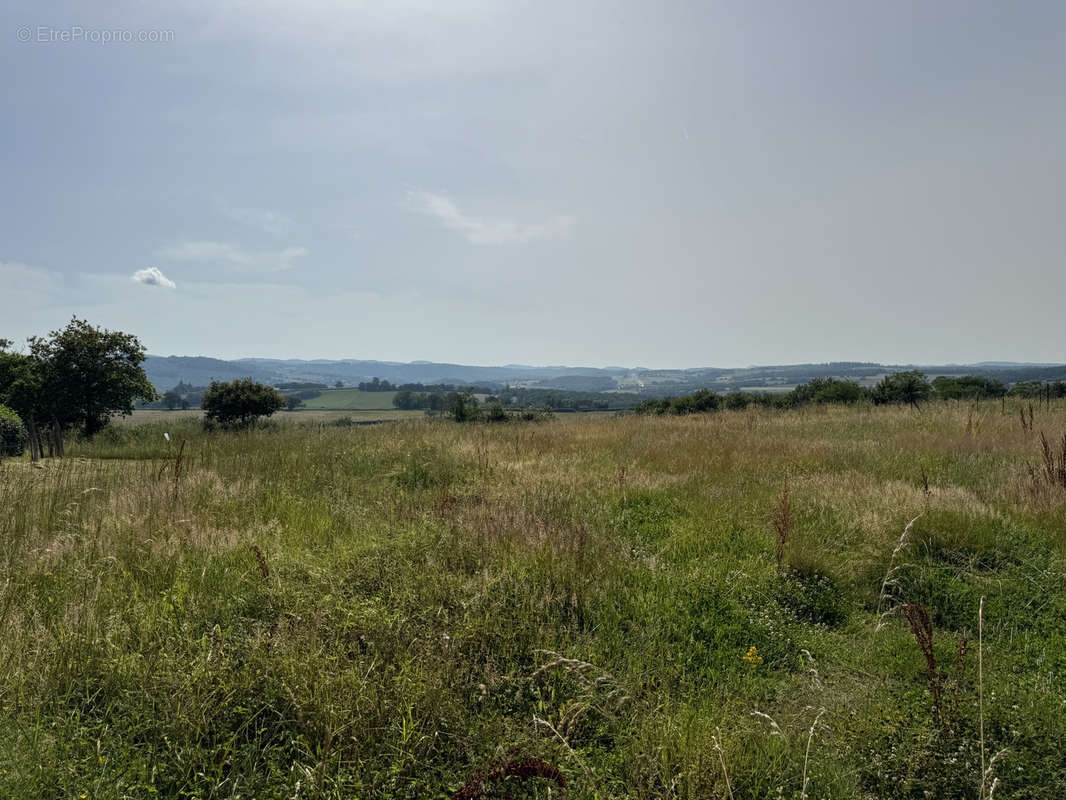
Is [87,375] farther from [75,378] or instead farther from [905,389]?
[905,389]

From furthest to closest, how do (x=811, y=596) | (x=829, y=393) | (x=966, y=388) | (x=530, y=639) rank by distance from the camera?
(x=966, y=388) < (x=829, y=393) < (x=811, y=596) < (x=530, y=639)

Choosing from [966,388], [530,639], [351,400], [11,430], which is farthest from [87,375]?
[351,400]

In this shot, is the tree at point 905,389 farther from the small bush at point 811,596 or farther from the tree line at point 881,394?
the small bush at point 811,596

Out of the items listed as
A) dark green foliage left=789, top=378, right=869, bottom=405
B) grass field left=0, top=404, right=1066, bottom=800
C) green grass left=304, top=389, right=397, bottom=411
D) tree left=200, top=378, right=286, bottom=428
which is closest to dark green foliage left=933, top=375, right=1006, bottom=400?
dark green foliage left=789, top=378, right=869, bottom=405

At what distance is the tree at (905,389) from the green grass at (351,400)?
121169 millimetres

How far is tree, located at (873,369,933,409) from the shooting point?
2438cm

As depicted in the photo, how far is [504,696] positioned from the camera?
328cm

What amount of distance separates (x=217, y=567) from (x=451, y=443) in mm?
8163

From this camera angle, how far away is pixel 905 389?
→ 24.5m

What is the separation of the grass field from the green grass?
5195 inches

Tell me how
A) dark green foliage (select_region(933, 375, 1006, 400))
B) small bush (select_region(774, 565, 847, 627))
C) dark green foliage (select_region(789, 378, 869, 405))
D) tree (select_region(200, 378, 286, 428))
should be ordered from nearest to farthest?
small bush (select_region(774, 565, 847, 627)), dark green foliage (select_region(789, 378, 869, 405)), dark green foliage (select_region(933, 375, 1006, 400)), tree (select_region(200, 378, 286, 428))

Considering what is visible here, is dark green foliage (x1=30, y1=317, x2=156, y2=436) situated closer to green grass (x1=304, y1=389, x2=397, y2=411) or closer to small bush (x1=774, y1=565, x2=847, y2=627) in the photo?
small bush (x1=774, y1=565, x2=847, y2=627)

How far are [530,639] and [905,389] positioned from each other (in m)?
27.9

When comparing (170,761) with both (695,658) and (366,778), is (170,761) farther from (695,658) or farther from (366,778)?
(695,658)
